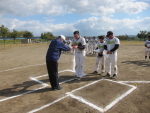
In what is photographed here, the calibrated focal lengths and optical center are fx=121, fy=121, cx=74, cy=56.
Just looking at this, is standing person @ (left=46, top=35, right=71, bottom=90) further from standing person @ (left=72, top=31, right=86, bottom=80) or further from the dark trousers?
standing person @ (left=72, top=31, right=86, bottom=80)

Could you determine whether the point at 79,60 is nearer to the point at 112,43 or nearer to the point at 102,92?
the point at 112,43

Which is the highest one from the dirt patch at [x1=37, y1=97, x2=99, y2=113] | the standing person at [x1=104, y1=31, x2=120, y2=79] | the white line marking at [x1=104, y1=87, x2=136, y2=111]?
the standing person at [x1=104, y1=31, x2=120, y2=79]

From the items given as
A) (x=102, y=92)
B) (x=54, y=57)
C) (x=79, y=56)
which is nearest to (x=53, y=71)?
(x=54, y=57)

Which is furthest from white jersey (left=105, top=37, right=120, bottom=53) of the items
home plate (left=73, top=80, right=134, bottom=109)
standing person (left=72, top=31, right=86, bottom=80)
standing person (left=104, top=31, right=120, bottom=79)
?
home plate (left=73, top=80, right=134, bottom=109)

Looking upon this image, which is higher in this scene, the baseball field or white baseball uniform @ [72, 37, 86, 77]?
white baseball uniform @ [72, 37, 86, 77]

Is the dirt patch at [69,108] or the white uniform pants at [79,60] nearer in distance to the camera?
the dirt patch at [69,108]

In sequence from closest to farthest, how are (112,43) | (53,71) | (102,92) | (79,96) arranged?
(79,96) → (102,92) → (53,71) → (112,43)

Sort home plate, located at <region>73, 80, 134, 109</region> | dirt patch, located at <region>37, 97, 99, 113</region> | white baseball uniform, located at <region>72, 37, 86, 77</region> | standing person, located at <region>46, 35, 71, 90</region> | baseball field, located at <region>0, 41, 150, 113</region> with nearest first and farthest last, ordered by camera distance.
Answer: dirt patch, located at <region>37, 97, 99, 113</region> < baseball field, located at <region>0, 41, 150, 113</region> < home plate, located at <region>73, 80, 134, 109</region> < standing person, located at <region>46, 35, 71, 90</region> < white baseball uniform, located at <region>72, 37, 86, 77</region>

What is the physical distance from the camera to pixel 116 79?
19.7 ft

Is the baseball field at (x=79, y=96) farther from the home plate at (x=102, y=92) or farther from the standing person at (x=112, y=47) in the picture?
the standing person at (x=112, y=47)

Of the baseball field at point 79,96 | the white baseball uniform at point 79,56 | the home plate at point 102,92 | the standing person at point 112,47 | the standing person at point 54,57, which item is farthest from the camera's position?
the white baseball uniform at point 79,56

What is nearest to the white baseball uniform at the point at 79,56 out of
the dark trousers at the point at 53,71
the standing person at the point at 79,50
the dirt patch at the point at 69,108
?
the standing person at the point at 79,50

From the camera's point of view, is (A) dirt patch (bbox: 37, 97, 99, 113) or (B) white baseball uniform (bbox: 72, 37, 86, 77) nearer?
(A) dirt patch (bbox: 37, 97, 99, 113)

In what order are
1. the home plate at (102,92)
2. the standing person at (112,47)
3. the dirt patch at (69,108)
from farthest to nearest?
the standing person at (112,47), the home plate at (102,92), the dirt patch at (69,108)
